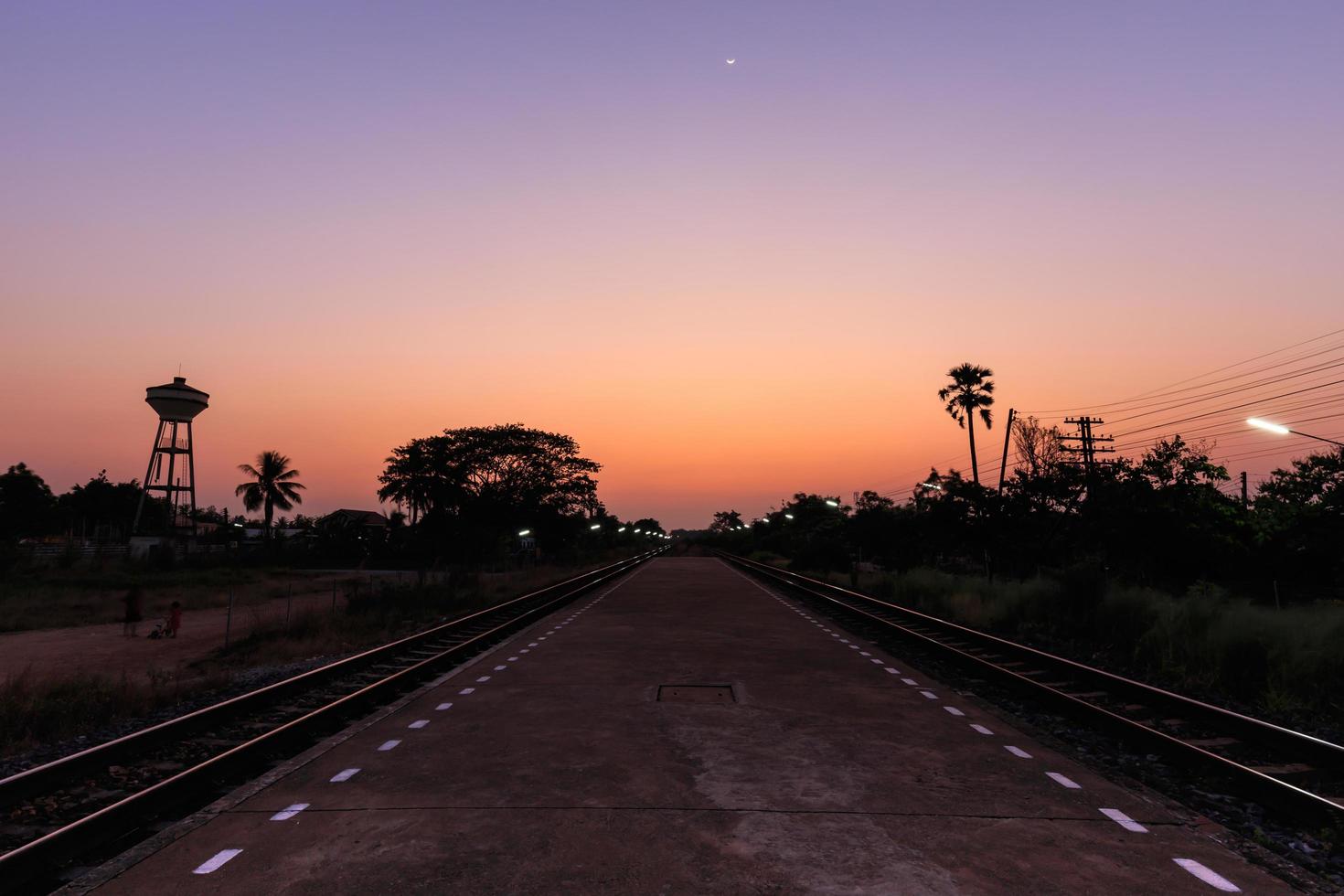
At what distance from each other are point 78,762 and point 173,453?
224ft

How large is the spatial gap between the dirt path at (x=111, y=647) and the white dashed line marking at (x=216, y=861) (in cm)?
1021

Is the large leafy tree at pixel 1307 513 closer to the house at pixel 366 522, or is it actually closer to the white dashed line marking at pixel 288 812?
the white dashed line marking at pixel 288 812

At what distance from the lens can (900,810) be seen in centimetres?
616

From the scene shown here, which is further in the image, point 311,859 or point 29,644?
point 29,644

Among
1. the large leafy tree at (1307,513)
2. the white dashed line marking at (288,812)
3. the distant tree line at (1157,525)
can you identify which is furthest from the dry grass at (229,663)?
the large leafy tree at (1307,513)

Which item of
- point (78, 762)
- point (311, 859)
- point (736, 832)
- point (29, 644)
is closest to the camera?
point (311, 859)

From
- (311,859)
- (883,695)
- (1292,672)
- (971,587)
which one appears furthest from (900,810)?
(971,587)

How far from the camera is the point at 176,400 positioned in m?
64.8

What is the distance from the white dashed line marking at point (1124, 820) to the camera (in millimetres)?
5930

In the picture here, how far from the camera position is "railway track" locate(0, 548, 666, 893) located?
17.4ft

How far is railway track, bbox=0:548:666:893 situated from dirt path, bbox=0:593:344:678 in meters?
5.59

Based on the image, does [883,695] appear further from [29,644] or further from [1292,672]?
[29,644]

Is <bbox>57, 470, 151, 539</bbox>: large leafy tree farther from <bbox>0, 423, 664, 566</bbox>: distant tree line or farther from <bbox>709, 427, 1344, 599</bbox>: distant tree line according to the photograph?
<bbox>709, 427, 1344, 599</bbox>: distant tree line

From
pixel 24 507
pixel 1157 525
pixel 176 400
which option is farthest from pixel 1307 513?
pixel 24 507
